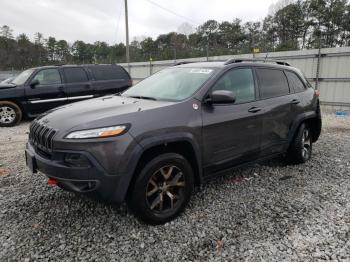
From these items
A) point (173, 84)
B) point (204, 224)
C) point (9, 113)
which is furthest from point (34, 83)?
point (204, 224)

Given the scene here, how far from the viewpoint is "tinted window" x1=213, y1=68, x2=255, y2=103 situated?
3369mm

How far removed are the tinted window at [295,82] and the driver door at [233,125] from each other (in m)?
1.06

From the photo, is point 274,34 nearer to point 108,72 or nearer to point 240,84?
point 108,72

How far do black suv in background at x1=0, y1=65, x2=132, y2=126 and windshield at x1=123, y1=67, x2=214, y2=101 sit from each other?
5446 millimetres

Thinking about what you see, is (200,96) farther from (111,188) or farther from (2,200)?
(2,200)

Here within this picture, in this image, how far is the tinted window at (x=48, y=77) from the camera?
27.3ft

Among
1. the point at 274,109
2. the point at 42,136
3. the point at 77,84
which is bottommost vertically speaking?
the point at 42,136

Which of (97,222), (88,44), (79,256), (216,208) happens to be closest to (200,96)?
(216,208)

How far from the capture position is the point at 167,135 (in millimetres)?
2689

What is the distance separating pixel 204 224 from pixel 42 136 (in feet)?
6.16

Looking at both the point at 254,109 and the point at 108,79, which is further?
the point at 108,79

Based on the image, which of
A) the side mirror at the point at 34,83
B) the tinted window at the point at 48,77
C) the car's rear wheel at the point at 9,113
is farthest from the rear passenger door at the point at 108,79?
the car's rear wheel at the point at 9,113

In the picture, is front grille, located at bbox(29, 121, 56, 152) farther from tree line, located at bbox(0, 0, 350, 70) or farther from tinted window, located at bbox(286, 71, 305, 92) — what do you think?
tree line, located at bbox(0, 0, 350, 70)

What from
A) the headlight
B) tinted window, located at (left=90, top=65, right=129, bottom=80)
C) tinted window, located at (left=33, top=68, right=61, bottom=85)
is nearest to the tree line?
tinted window, located at (left=90, top=65, right=129, bottom=80)
